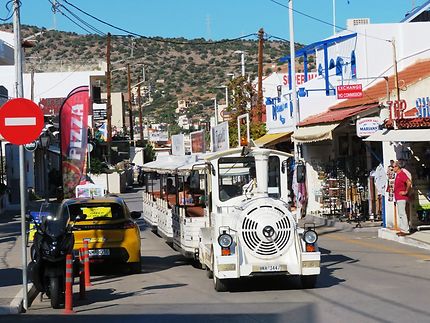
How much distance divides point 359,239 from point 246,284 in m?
8.89

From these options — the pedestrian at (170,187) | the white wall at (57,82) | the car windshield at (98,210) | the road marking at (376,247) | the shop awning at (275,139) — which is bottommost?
the road marking at (376,247)

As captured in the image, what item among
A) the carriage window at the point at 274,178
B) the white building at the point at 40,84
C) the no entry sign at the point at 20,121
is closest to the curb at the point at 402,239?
the carriage window at the point at 274,178

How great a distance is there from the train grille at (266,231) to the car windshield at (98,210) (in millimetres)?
4214

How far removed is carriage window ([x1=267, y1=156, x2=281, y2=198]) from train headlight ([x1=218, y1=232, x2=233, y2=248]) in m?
2.46

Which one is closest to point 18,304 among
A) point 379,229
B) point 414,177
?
point 379,229

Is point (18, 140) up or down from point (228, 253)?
up

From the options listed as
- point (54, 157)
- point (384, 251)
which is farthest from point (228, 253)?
point (54, 157)

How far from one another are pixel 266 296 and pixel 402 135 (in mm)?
9113

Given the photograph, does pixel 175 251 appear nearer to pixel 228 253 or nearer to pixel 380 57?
pixel 228 253

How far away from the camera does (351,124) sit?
25.8 meters

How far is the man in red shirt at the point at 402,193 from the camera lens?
67.9 feet

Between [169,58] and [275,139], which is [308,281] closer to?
[275,139]

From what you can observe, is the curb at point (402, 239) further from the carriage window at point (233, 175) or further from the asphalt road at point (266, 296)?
the carriage window at point (233, 175)

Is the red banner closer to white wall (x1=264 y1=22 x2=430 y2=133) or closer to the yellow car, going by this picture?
the yellow car
